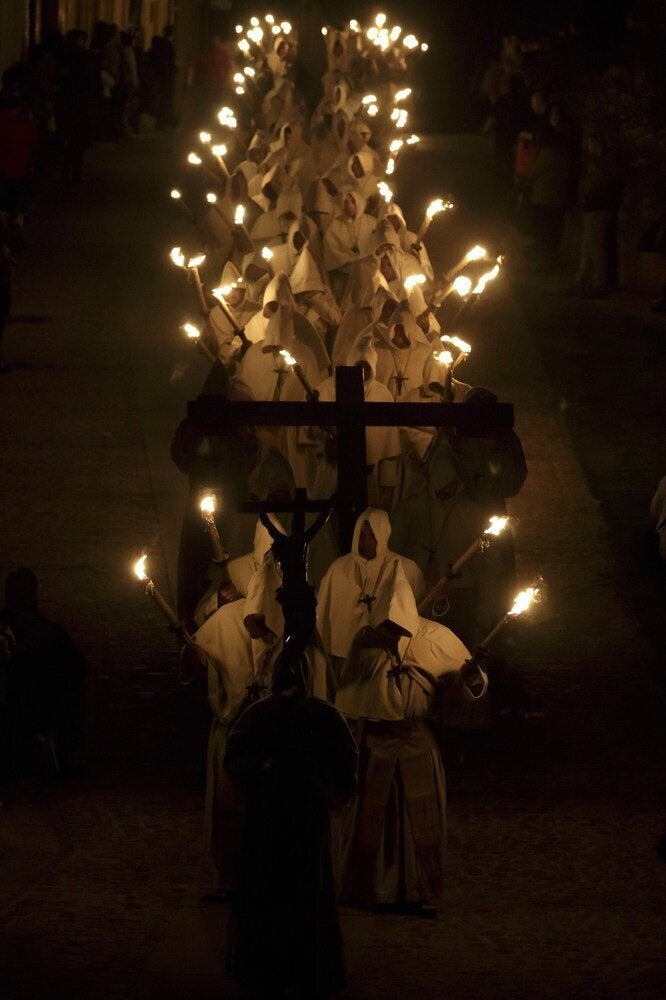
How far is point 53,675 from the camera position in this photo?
893 cm

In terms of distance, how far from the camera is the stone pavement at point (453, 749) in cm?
757

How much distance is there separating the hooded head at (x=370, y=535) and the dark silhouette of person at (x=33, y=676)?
5.53ft

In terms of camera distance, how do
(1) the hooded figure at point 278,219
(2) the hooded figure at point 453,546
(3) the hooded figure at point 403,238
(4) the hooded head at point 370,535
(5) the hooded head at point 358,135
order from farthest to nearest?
(5) the hooded head at point 358,135 → (1) the hooded figure at point 278,219 → (3) the hooded figure at point 403,238 → (2) the hooded figure at point 453,546 → (4) the hooded head at point 370,535

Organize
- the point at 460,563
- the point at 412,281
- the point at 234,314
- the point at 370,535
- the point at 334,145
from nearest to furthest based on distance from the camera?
1. the point at 460,563
2. the point at 370,535
3. the point at 412,281
4. the point at 234,314
5. the point at 334,145

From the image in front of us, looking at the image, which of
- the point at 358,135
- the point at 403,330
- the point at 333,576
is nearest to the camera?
the point at 333,576

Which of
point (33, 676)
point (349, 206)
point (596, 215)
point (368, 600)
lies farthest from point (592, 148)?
point (368, 600)

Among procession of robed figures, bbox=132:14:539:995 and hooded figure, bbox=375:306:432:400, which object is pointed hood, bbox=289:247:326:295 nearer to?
procession of robed figures, bbox=132:14:539:995

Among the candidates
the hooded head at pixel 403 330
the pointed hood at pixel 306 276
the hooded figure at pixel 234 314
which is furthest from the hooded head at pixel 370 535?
the pointed hood at pixel 306 276

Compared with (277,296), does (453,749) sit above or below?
below

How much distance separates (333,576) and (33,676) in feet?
5.29

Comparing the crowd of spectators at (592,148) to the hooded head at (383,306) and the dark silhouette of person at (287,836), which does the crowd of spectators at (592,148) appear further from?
the dark silhouette of person at (287,836)

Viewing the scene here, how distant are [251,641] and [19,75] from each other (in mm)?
16336

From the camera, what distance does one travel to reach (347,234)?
16984 mm

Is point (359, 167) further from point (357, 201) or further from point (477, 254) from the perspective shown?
point (477, 254)
